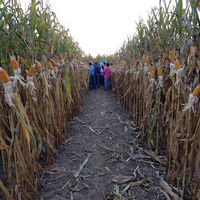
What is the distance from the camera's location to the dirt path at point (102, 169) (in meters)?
2.32

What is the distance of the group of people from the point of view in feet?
34.2

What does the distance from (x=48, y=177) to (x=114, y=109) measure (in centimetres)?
356

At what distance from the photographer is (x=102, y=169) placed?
9.09 ft

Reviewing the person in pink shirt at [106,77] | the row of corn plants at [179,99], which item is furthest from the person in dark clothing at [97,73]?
the row of corn plants at [179,99]

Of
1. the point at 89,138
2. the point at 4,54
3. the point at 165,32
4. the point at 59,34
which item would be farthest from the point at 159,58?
the point at 59,34

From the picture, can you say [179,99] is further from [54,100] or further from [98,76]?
[98,76]

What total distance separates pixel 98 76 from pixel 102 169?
28.2 feet

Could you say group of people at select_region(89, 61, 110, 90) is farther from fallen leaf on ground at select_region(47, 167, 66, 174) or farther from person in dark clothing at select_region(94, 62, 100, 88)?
fallen leaf on ground at select_region(47, 167, 66, 174)

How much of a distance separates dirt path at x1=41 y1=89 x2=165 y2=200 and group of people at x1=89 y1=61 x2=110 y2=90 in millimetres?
6189

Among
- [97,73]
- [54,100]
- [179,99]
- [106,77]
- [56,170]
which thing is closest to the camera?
[179,99]

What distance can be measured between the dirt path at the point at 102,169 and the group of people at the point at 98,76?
244 inches

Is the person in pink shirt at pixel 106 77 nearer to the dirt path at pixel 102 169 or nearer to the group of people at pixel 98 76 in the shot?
the group of people at pixel 98 76

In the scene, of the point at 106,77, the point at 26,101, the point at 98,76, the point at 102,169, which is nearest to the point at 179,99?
the point at 102,169

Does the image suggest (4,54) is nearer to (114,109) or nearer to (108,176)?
(108,176)
